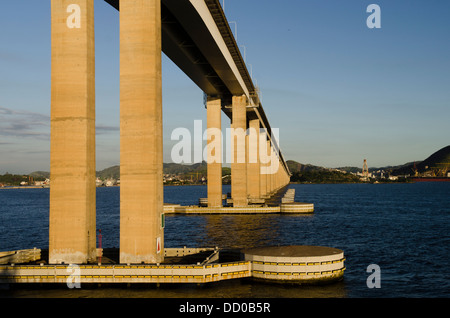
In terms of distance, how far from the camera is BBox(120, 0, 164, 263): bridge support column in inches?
1282

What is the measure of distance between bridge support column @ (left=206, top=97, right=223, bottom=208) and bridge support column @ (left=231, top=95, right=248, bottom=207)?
4853 mm

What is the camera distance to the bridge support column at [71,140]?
104 ft

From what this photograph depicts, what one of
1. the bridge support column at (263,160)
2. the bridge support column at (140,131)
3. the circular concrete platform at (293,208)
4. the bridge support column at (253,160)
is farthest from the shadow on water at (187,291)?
the bridge support column at (263,160)

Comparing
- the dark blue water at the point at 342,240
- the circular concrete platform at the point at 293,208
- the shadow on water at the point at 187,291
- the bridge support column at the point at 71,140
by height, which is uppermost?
the bridge support column at the point at 71,140

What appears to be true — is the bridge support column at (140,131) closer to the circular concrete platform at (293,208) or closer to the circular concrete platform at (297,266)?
the circular concrete platform at (297,266)

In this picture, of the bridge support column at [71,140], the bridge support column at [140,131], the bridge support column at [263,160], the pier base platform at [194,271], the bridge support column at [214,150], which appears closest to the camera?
the pier base platform at [194,271]

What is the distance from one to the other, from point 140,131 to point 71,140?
4713 millimetres

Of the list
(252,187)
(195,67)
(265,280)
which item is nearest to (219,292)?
(265,280)

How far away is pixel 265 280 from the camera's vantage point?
30875mm

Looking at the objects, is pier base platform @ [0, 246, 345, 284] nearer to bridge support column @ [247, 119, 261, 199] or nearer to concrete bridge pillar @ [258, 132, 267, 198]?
bridge support column @ [247, 119, 261, 199]

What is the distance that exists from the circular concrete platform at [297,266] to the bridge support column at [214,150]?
185 feet

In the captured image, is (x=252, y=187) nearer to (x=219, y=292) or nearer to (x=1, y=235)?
(x=1, y=235)

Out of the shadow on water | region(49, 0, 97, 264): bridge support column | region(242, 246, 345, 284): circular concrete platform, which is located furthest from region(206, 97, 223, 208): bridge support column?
the shadow on water
